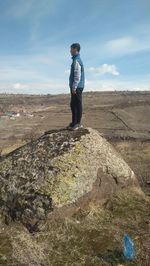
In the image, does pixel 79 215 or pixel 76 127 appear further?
pixel 76 127

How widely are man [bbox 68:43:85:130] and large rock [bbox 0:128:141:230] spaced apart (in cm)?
56

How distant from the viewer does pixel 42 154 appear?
9078 mm

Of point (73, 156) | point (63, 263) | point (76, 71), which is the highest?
point (76, 71)

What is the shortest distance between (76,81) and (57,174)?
2.55m

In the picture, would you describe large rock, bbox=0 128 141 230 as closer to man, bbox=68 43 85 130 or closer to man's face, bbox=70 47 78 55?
man, bbox=68 43 85 130

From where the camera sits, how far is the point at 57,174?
853cm

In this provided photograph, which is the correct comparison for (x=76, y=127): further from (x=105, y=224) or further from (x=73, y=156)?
(x=105, y=224)

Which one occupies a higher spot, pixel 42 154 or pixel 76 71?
pixel 76 71

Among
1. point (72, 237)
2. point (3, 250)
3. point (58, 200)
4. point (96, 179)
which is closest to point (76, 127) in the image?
point (96, 179)

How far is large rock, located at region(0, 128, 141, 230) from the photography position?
821 cm

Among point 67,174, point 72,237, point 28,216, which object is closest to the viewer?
point 72,237

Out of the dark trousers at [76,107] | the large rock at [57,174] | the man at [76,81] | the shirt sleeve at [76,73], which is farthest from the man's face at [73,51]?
the large rock at [57,174]

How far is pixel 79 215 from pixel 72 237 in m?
0.86

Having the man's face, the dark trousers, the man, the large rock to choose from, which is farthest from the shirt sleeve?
the large rock
